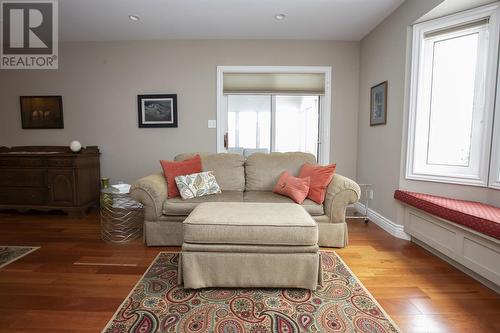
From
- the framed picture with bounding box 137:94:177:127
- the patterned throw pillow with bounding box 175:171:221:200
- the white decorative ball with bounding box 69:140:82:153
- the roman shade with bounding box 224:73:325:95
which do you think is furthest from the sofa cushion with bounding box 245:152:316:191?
the white decorative ball with bounding box 69:140:82:153

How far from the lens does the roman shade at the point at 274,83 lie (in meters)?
3.91

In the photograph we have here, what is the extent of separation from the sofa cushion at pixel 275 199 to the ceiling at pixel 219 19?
82.1 inches

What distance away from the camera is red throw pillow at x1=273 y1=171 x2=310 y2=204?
8.51 ft

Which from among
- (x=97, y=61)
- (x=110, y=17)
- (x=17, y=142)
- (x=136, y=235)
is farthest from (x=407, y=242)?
(x=17, y=142)

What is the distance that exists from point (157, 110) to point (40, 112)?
6.01ft

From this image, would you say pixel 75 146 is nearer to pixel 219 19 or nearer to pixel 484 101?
pixel 219 19

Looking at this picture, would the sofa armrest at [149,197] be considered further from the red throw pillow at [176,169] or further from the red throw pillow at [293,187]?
the red throw pillow at [293,187]

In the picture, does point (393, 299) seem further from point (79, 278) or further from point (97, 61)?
point (97, 61)

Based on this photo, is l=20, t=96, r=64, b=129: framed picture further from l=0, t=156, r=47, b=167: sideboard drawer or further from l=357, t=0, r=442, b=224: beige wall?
l=357, t=0, r=442, b=224: beige wall

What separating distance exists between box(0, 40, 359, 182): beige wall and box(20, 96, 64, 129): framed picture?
3.7 inches

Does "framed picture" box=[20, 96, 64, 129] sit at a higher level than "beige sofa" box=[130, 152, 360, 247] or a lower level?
higher

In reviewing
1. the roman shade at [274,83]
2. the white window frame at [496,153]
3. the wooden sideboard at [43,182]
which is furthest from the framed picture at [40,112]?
the white window frame at [496,153]

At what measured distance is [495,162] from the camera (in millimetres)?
2156
